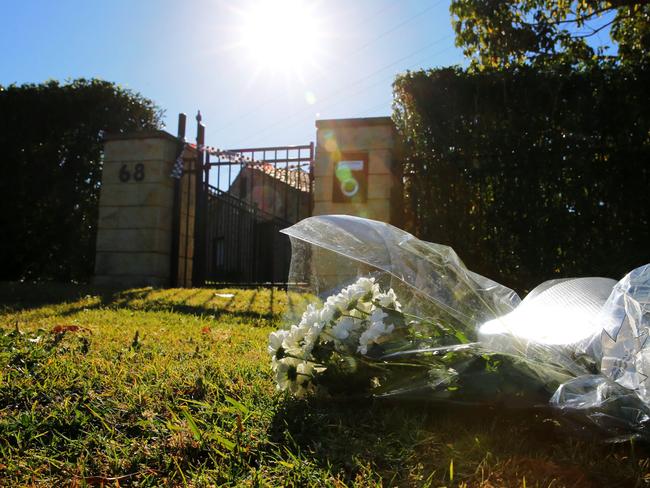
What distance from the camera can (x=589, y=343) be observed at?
2164 mm

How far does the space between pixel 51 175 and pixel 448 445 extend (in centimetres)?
968

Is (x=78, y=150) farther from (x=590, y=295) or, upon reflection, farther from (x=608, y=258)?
(x=590, y=295)

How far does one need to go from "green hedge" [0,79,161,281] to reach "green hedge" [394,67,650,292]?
6.07 meters

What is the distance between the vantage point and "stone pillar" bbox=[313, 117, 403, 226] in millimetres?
6957

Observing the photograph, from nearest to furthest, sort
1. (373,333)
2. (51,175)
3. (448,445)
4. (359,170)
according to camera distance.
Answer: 1. (448,445)
2. (373,333)
3. (359,170)
4. (51,175)

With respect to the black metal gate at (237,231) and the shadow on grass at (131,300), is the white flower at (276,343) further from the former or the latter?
the black metal gate at (237,231)

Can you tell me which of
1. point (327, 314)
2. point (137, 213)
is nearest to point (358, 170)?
point (137, 213)

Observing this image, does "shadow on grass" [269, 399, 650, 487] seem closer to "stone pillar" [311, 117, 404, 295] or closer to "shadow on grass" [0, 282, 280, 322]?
"shadow on grass" [0, 282, 280, 322]

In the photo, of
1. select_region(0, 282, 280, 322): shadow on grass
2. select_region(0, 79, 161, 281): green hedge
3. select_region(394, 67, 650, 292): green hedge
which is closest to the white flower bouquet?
select_region(0, 282, 280, 322): shadow on grass

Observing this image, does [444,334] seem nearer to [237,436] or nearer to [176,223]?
[237,436]

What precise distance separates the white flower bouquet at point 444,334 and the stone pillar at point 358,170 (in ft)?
14.3

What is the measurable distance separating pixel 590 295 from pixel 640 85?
175 inches

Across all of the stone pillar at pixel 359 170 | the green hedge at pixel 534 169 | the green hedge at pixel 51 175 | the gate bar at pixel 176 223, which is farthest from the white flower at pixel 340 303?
the green hedge at pixel 51 175

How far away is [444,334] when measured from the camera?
2.29 meters
